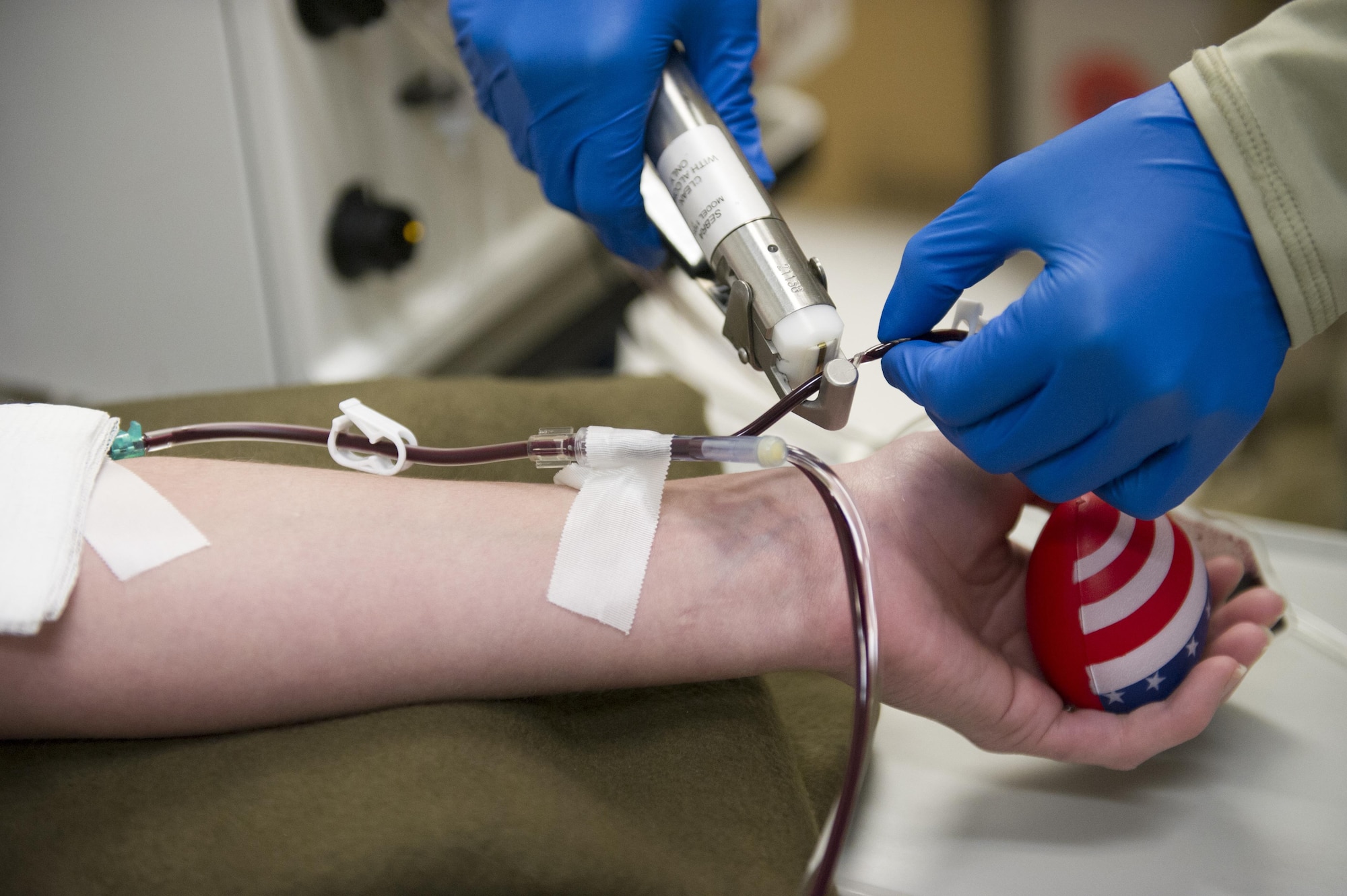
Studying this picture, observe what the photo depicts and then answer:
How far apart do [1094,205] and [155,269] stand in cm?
116

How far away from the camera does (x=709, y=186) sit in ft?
2.49

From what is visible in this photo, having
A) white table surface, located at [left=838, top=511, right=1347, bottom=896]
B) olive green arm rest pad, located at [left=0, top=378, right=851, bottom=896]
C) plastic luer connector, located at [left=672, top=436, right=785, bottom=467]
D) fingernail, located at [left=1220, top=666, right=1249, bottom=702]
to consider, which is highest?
plastic luer connector, located at [left=672, top=436, right=785, bottom=467]

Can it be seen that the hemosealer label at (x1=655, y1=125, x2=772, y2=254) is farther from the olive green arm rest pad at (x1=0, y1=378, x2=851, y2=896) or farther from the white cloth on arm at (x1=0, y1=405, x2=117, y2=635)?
the white cloth on arm at (x1=0, y1=405, x2=117, y2=635)

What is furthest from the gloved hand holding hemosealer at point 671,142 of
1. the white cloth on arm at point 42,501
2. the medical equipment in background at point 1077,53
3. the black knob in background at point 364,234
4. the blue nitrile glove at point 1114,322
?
the medical equipment in background at point 1077,53

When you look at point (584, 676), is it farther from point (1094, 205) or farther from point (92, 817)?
point (1094, 205)

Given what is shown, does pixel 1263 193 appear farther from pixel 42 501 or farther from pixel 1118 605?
pixel 42 501

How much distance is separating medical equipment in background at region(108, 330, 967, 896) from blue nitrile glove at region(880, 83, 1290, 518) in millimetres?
86

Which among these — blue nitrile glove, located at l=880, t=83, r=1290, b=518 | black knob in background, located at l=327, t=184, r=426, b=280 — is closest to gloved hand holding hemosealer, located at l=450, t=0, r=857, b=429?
blue nitrile glove, located at l=880, t=83, r=1290, b=518

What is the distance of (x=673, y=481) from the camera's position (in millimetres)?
768

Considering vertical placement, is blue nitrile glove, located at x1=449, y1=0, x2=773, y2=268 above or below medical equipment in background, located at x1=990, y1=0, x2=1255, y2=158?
above

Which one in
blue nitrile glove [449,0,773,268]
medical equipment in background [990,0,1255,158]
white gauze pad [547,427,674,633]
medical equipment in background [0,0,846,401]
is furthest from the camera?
medical equipment in background [990,0,1255,158]

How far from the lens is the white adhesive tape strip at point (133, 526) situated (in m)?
0.60

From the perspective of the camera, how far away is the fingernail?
719 mm

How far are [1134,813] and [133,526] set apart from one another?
74 centimetres
